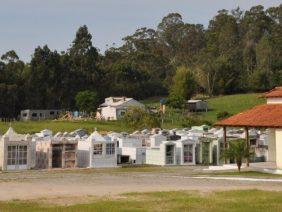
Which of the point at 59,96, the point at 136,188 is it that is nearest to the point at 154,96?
the point at 59,96

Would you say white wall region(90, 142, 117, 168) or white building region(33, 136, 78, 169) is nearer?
white building region(33, 136, 78, 169)

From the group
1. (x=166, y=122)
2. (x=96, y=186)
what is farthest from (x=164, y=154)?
(x=166, y=122)

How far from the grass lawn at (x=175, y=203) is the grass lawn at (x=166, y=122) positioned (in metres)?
38.4

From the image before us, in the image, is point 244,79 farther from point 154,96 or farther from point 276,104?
point 276,104

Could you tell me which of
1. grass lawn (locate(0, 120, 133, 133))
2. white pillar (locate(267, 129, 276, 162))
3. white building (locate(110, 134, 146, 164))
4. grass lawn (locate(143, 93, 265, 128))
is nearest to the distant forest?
grass lawn (locate(143, 93, 265, 128))

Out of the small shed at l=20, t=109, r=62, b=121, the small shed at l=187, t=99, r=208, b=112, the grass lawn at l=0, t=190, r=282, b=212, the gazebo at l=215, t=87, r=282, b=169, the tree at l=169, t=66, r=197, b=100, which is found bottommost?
the grass lawn at l=0, t=190, r=282, b=212

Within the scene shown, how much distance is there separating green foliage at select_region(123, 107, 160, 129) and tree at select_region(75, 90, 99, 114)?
686 inches

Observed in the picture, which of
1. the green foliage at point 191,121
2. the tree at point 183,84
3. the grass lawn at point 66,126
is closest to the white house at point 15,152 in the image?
the grass lawn at point 66,126

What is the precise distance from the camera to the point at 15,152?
34.0 metres

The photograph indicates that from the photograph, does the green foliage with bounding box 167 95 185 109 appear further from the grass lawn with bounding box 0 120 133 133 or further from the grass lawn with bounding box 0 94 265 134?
the grass lawn with bounding box 0 120 133 133

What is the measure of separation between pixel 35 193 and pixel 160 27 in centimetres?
12518

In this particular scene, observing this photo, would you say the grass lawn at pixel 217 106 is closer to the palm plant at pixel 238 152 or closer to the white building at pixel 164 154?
the white building at pixel 164 154

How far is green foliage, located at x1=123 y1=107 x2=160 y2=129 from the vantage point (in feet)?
207

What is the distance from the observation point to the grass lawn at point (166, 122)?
61.8 meters
